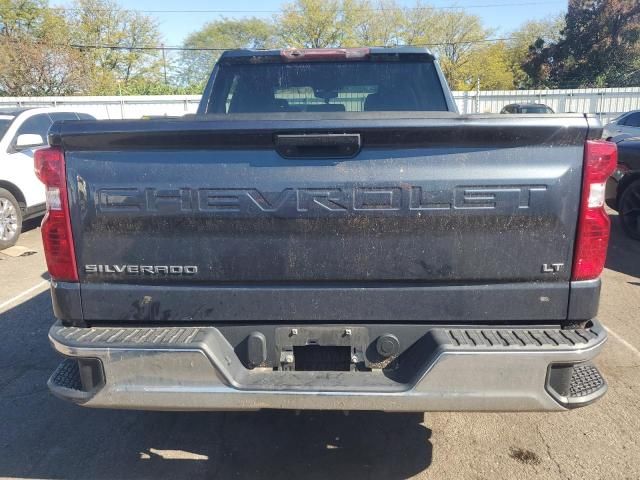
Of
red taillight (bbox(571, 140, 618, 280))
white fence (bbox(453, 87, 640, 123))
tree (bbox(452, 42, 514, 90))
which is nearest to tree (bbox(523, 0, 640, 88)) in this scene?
tree (bbox(452, 42, 514, 90))

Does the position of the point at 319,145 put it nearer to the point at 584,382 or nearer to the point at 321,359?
the point at 321,359

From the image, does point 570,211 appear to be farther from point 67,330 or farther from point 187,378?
point 67,330

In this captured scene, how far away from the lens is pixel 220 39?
194ft

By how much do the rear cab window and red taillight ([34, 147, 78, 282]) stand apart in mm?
1757

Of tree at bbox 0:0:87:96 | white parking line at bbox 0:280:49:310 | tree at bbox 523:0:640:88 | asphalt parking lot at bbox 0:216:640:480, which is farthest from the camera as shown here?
tree at bbox 523:0:640:88

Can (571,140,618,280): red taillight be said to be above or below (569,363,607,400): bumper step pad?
above

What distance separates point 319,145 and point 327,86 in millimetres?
1778

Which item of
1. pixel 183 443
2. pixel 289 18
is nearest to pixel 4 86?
pixel 289 18

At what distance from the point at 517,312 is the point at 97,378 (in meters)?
1.85

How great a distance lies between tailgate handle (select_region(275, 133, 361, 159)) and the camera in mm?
2246

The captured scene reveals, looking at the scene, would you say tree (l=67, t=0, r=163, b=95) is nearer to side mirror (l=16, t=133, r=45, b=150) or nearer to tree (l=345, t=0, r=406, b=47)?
tree (l=345, t=0, r=406, b=47)

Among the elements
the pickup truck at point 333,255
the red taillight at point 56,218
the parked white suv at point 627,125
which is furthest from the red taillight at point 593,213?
the parked white suv at point 627,125

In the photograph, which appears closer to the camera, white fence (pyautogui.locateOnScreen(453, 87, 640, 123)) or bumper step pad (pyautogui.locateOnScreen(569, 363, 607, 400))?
bumper step pad (pyautogui.locateOnScreen(569, 363, 607, 400))

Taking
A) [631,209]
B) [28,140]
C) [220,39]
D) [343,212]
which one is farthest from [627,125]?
[220,39]
